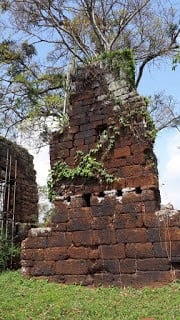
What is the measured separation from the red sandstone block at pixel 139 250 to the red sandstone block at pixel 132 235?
2.8 inches

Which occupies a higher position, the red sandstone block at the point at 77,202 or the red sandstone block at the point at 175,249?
the red sandstone block at the point at 77,202

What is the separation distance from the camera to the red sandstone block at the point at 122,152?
25.4 ft

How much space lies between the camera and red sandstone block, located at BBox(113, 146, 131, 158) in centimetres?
774

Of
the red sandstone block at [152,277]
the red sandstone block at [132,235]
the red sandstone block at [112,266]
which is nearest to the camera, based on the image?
the red sandstone block at [152,277]

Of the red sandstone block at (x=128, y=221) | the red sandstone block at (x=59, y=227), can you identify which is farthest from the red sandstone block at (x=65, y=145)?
the red sandstone block at (x=128, y=221)

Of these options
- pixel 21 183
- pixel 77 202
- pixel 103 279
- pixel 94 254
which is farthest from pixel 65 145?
pixel 21 183

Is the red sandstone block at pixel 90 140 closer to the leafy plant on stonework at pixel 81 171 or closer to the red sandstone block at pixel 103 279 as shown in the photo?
the leafy plant on stonework at pixel 81 171

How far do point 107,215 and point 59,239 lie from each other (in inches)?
45.4

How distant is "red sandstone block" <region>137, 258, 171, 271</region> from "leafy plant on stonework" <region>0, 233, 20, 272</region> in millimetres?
3813

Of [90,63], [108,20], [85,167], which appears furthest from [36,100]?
[85,167]

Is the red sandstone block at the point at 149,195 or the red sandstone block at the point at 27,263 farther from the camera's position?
the red sandstone block at the point at 27,263

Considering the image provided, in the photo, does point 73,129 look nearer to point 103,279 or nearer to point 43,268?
point 43,268

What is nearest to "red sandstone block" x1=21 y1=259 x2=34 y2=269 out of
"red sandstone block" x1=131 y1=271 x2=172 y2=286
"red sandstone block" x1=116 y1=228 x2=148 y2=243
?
"red sandstone block" x1=116 y1=228 x2=148 y2=243

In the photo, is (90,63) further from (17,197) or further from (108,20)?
(108,20)
